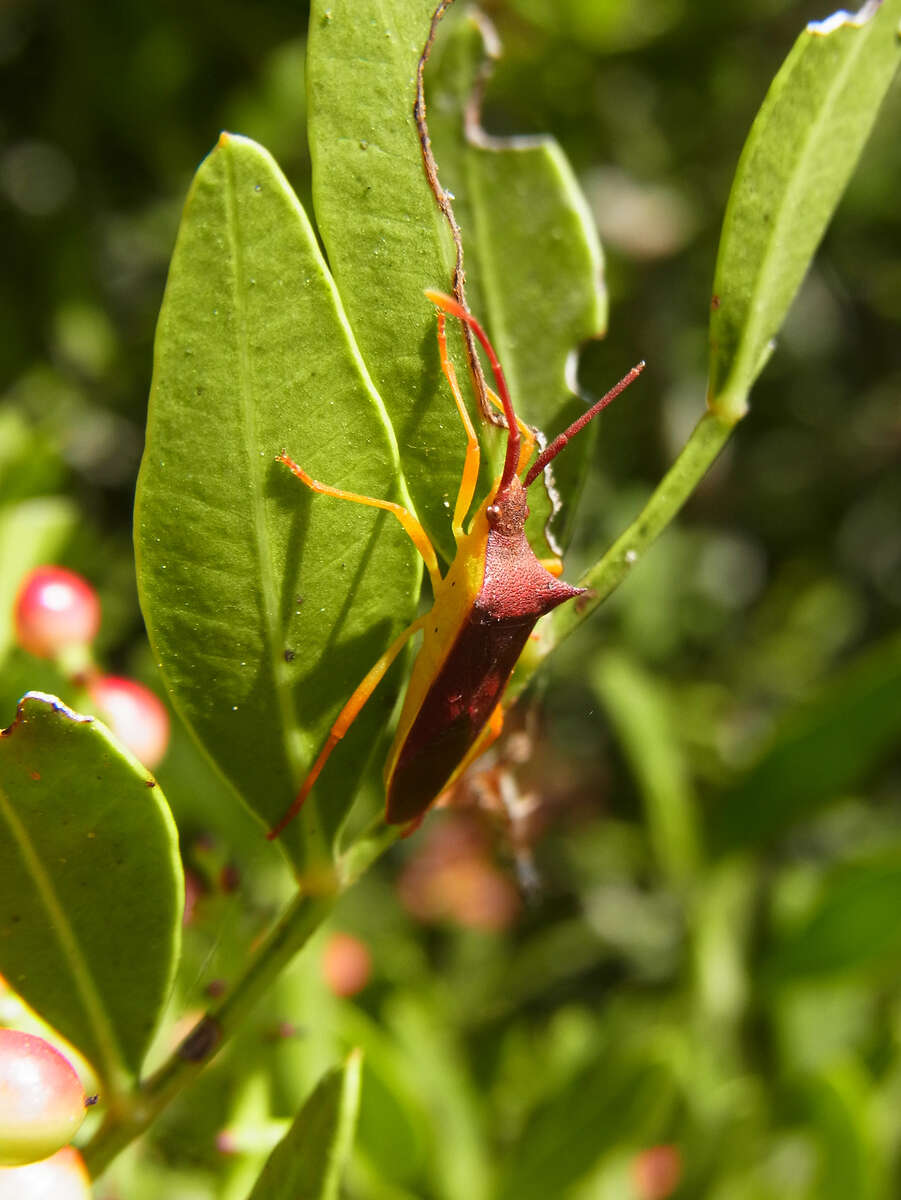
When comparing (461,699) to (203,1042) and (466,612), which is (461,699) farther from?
(203,1042)

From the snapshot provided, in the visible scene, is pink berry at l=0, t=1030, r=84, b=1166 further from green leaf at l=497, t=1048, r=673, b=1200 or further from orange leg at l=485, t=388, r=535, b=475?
green leaf at l=497, t=1048, r=673, b=1200

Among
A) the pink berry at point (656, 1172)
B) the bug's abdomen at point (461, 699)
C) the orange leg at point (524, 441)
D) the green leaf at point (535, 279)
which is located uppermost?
the green leaf at point (535, 279)

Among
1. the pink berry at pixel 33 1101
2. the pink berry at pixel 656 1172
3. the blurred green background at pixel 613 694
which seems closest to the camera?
the pink berry at pixel 33 1101

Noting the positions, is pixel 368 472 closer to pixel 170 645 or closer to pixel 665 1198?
pixel 170 645

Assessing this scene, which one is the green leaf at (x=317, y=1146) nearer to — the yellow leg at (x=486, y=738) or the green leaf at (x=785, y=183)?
the yellow leg at (x=486, y=738)

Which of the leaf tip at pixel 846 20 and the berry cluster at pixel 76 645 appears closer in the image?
the leaf tip at pixel 846 20

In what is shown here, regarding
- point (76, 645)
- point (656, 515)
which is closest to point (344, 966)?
point (76, 645)

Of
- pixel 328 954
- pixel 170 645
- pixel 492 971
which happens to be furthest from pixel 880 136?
pixel 170 645

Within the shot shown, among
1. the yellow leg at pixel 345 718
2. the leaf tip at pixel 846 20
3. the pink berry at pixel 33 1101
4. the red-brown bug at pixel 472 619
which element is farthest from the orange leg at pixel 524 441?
the pink berry at pixel 33 1101
